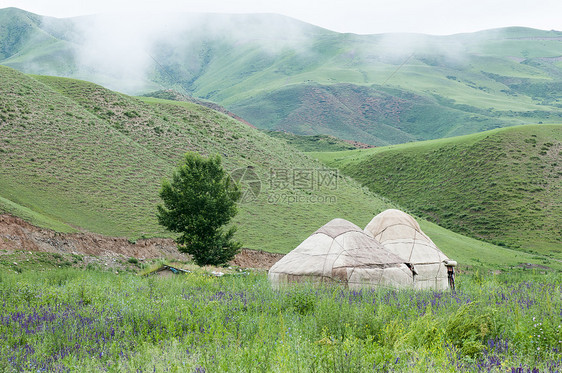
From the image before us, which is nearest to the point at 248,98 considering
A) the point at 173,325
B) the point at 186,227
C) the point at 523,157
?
the point at 523,157

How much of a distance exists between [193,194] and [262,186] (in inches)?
735

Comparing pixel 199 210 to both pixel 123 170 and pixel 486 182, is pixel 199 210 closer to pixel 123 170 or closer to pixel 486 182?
pixel 123 170

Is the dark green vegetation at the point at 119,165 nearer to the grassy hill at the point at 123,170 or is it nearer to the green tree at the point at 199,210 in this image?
the grassy hill at the point at 123,170

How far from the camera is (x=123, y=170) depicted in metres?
33.5

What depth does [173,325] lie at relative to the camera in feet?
19.8

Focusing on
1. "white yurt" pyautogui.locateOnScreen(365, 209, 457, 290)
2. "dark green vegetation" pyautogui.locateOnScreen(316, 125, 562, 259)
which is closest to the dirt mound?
"white yurt" pyautogui.locateOnScreen(365, 209, 457, 290)

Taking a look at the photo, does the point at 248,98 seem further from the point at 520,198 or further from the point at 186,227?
the point at 186,227

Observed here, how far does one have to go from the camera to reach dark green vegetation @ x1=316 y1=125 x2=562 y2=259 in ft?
138

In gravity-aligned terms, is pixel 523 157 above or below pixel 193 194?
above

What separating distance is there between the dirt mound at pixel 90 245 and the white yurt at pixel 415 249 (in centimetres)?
976

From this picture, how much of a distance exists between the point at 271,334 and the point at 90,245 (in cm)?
1906

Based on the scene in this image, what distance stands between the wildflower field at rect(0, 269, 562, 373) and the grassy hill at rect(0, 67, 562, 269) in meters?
16.9

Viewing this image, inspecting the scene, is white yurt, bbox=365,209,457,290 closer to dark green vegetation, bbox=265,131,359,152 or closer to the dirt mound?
the dirt mound

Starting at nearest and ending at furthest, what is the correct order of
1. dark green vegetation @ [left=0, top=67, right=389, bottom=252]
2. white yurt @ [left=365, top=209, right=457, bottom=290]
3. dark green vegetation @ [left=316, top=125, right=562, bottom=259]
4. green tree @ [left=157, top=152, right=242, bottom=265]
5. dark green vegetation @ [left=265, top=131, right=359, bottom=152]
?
white yurt @ [left=365, top=209, right=457, bottom=290] < green tree @ [left=157, top=152, right=242, bottom=265] < dark green vegetation @ [left=0, top=67, right=389, bottom=252] < dark green vegetation @ [left=316, top=125, right=562, bottom=259] < dark green vegetation @ [left=265, top=131, right=359, bottom=152]
